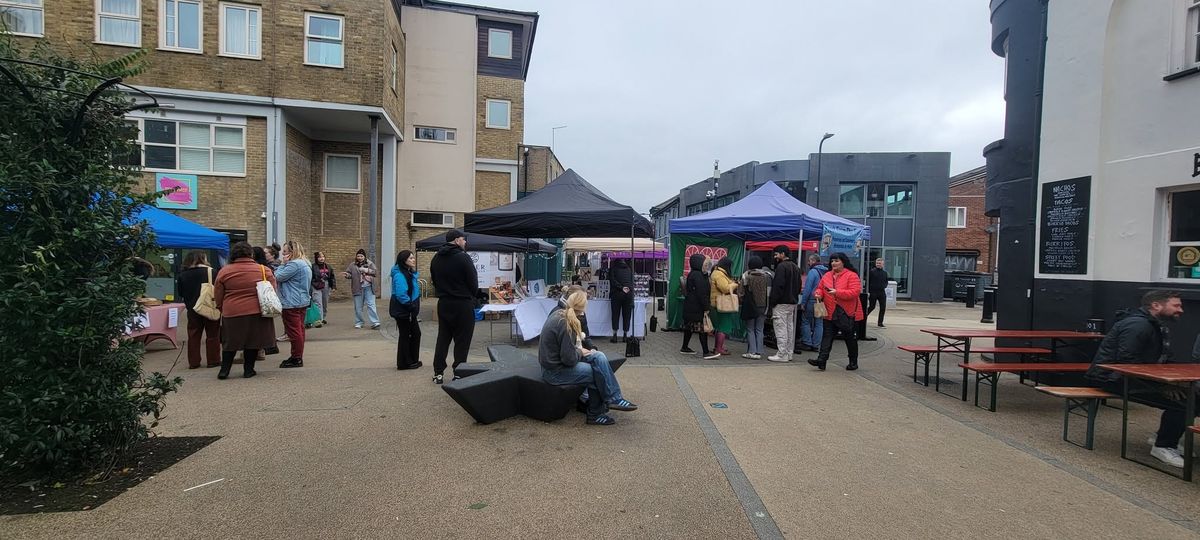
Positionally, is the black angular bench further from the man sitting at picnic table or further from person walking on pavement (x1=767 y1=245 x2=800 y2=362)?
the man sitting at picnic table

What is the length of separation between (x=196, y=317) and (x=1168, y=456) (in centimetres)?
1039

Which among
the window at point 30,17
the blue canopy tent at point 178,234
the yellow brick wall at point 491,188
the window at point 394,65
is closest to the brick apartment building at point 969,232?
the yellow brick wall at point 491,188

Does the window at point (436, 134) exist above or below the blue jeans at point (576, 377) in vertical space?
above

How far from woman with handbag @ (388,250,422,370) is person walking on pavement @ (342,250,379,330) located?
422cm

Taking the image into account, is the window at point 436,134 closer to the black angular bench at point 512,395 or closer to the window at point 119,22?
the window at point 119,22

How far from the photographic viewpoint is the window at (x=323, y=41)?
15.3m

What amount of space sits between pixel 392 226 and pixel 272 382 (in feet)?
43.5

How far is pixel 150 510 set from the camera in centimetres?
316

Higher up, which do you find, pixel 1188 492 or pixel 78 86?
pixel 78 86

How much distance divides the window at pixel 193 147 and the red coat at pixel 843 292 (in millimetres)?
15773

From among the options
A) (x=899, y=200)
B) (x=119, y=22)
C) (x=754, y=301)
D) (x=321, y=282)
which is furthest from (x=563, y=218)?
(x=899, y=200)

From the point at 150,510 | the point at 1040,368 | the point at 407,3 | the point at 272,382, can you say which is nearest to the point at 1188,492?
the point at 1040,368

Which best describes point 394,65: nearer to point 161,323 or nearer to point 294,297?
point 161,323

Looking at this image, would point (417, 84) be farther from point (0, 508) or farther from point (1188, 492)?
point (1188, 492)
